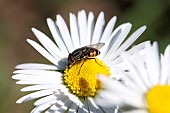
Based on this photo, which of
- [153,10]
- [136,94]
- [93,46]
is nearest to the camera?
[136,94]

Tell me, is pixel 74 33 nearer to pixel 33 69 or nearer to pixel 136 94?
pixel 33 69

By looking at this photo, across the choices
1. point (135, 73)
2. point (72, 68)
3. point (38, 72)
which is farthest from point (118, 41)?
point (135, 73)

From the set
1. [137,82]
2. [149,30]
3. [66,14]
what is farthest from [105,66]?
[66,14]

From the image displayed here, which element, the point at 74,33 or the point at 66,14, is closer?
the point at 74,33

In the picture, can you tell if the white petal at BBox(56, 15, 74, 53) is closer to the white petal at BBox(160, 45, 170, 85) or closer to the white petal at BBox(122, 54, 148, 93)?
the white petal at BBox(160, 45, 170, 85)

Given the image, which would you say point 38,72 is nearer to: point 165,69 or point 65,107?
point 65,107

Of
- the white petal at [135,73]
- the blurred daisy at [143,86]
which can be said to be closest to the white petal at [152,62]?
the blurred daisy at [143,86]

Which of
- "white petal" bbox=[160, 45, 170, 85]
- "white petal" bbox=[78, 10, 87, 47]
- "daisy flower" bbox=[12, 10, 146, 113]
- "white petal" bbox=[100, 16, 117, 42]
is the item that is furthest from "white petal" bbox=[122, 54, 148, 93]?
"white petal" bbox=[78, 10, 87, 47]
